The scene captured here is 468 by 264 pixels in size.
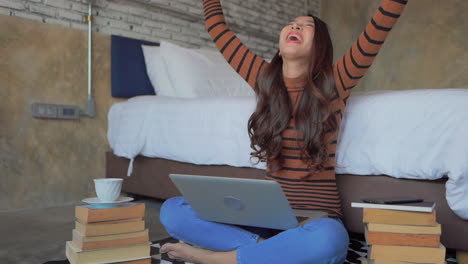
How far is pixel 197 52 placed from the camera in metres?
3.40

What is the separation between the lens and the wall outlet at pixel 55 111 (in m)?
2.77

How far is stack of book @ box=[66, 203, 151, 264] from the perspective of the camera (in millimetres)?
1439

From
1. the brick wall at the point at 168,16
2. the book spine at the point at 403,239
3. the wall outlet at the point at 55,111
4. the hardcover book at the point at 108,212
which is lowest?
the book spine at the point at 403,239

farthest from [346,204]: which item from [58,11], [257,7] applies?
[257,7]

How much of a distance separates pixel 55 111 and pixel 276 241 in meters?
1.99

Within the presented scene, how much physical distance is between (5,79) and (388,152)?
6.92 ft

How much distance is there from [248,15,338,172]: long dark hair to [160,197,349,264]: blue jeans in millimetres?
270

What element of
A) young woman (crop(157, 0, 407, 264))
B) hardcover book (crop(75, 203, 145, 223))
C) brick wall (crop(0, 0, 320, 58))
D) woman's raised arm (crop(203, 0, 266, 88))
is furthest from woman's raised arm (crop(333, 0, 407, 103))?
brick wall (crop(0, 0, 320, 58))

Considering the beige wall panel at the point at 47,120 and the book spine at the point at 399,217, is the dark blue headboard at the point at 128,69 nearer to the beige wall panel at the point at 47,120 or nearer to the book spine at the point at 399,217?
the beige wall panel at the point at 47,120

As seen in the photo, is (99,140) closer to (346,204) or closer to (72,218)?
(72,218)

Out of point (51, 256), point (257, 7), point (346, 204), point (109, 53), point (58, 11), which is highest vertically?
point (257, 7)

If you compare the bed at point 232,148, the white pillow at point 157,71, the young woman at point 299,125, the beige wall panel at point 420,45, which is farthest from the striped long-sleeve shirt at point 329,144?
the beige wall panel at point 420,45

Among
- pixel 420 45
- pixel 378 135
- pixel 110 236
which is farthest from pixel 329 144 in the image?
pixel 420 45

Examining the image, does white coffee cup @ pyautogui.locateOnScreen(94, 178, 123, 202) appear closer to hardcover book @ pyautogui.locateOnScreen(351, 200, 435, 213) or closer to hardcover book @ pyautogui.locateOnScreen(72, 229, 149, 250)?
hardcover book @ pyautogui.locateOnScreen(72, 229, 149, 250)
